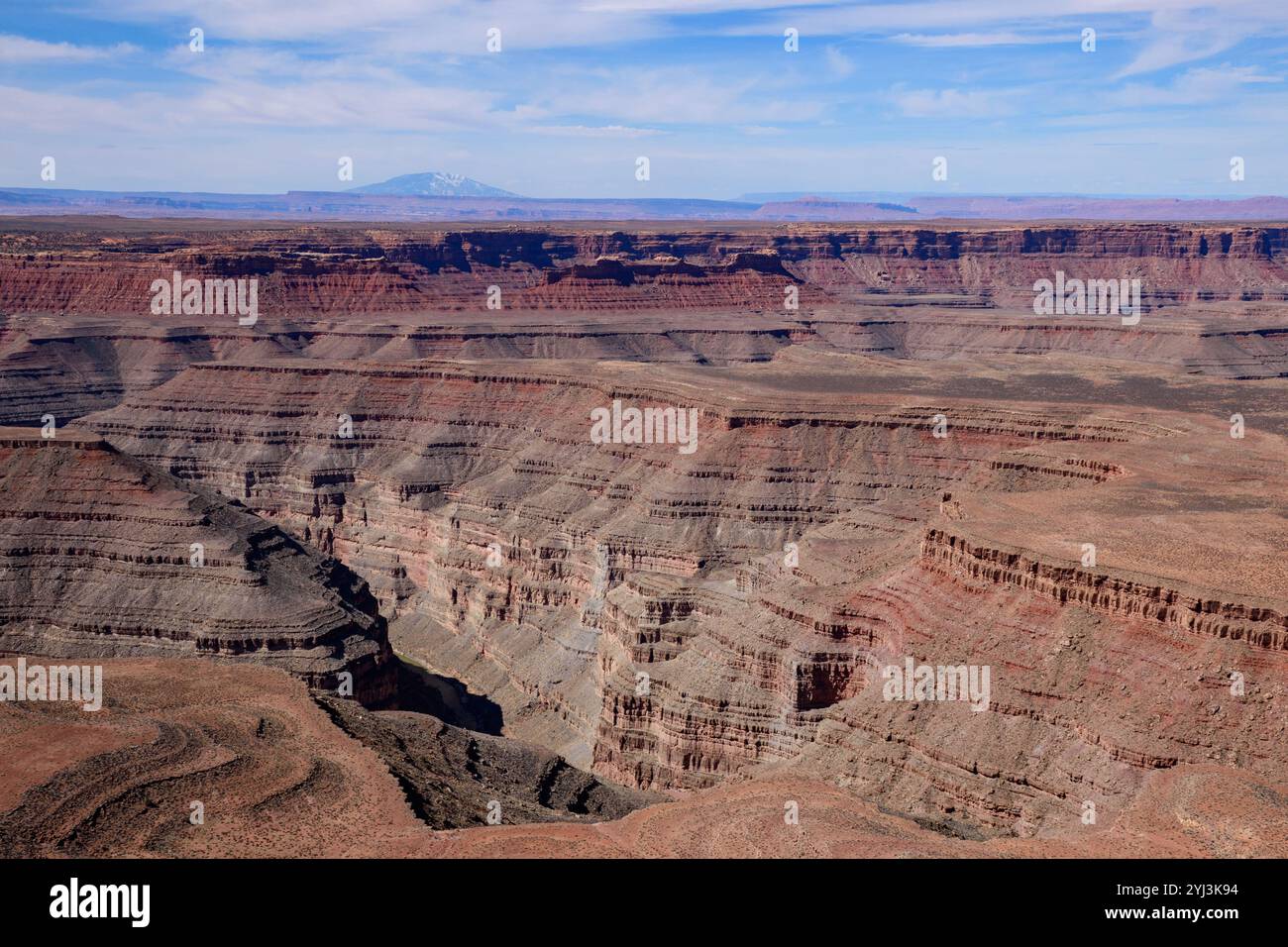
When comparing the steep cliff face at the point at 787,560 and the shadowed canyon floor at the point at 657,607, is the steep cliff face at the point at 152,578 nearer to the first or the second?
the shadowed canyon floor at the point at 657,607

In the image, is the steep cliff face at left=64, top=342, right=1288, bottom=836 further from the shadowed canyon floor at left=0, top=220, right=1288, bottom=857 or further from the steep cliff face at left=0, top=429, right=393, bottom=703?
the steep cliff face at left=0, top=429, right=393, bottom=703

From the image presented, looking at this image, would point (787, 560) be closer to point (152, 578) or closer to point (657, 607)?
point (657, 607)

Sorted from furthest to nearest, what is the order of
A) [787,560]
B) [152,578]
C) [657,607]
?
[152,578]
[787,560]
[657,607]

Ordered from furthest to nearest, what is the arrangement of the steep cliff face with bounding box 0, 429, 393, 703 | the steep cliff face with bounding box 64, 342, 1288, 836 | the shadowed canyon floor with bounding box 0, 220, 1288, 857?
the steep cliff face with bounding box 0, 429, 393, 703 < the steep cliff face with bounding box 64, 342, 1288, 836 < the shadowed canyon floor with bounding box 0, 220, 1288, 857

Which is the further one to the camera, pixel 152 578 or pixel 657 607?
pixel 152 578

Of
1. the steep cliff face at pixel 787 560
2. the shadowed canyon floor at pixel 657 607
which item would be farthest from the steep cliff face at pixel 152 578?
the steep cliff face at pixel 787 560

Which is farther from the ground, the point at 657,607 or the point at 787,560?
the point at 787,560

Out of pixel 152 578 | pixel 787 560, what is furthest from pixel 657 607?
pixel 152 578

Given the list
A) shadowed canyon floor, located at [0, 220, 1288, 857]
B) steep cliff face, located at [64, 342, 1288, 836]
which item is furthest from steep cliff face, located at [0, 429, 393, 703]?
steep cliff face, located at [64, 342, 1288, 836]
